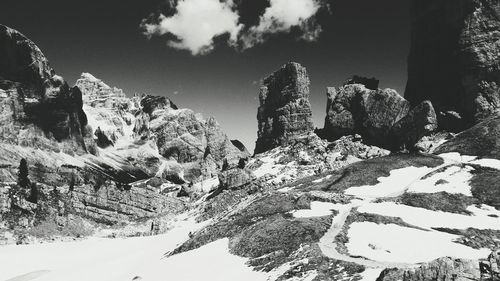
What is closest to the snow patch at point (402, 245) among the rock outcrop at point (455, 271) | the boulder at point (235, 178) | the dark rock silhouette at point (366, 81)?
the rock outcrop at point (455, 271)

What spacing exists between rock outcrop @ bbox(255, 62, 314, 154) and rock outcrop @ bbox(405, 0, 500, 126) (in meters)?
51.6

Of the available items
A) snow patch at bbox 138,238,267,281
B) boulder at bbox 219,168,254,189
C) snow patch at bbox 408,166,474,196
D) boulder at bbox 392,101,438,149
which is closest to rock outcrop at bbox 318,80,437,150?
boulder at bbox 392,101,438,149

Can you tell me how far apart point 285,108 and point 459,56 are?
259 feet

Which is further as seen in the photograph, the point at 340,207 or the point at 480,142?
the point at 480,142

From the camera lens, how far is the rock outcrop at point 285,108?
585 feet

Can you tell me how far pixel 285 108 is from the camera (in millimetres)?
182875

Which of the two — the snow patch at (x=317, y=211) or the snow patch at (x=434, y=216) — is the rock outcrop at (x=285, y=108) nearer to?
the snow patch at (x=317, y=211)

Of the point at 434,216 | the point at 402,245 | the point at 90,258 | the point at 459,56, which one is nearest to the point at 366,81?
the point at 459,56

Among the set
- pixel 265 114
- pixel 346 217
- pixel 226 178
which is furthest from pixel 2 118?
pixel 346 217

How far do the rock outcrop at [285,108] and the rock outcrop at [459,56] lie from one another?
169 ft

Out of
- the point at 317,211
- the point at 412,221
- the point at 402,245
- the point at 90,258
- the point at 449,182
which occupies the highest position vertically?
the point at 449,182

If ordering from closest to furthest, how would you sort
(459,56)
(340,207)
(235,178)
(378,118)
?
(340,207) → (235,178) → (459,56) → (378,118)

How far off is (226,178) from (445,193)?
211ft

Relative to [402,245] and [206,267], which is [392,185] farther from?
[206,267]
